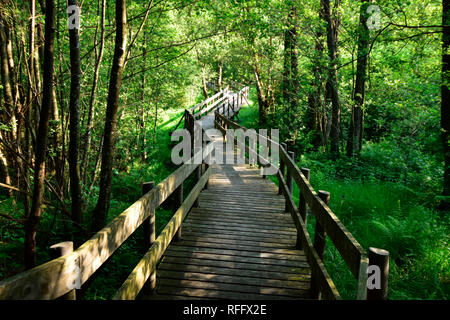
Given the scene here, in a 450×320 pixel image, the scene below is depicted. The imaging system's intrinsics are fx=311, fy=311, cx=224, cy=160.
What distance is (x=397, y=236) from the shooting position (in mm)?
5484

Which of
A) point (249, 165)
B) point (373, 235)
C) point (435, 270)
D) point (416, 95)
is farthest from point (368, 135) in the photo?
point (435, 270)

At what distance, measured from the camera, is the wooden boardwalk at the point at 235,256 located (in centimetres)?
359

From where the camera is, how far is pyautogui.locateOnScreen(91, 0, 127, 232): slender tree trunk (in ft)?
14.9

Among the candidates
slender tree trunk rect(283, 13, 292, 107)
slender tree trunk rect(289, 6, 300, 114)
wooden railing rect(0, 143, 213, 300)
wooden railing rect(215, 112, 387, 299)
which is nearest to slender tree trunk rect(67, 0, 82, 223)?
wooden railing rect(0, 143, 213, 300)

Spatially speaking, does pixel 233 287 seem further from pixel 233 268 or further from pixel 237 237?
pixel 237 237

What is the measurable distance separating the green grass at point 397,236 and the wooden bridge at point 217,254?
0.95 meters

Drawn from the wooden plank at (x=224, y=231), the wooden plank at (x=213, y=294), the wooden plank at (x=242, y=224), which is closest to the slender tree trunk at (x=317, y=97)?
the wooden plank at (x=242, y=224)

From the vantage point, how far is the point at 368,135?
62.9 ft

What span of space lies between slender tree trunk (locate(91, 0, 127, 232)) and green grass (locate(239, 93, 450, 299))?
373 cm

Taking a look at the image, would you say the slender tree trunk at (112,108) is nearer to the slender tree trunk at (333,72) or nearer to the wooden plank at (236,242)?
the wooden plank at (236,242)

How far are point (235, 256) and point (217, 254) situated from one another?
0.85ft

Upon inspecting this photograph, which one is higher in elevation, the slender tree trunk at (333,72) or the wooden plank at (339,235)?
the slender tree trunk at (333,72)

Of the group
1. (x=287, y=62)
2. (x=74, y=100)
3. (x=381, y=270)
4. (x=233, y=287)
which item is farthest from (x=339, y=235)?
(x=287, y=62)
